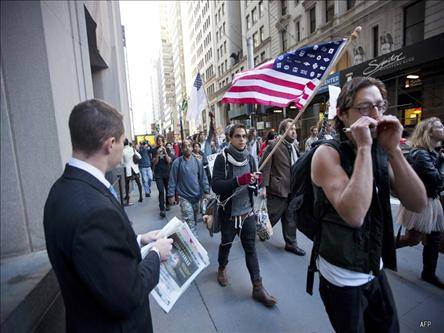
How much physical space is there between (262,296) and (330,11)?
898 inches

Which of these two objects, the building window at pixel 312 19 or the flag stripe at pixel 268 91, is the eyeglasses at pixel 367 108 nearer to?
the flag stripe at pixel 268 91

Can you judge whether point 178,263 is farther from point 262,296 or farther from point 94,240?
point 262,296

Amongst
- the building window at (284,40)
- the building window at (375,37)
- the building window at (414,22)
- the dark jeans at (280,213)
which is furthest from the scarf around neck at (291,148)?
the building window at (284,40)

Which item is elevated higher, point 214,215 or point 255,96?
point 255,96

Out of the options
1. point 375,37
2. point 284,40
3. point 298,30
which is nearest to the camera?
point 375,37

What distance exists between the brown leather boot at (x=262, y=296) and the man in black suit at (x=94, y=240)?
2.03 m

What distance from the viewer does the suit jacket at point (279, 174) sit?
468 centimetres

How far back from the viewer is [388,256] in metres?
1.79

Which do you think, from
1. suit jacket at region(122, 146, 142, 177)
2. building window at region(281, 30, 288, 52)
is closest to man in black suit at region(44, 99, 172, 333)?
suit jacket at region(122, 146, 142, 177)

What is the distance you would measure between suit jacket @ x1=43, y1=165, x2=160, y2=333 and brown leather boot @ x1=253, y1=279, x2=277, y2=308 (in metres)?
2.14

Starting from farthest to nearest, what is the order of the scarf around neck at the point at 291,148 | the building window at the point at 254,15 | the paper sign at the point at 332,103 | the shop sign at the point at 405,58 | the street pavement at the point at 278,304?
the building window at the point at 254,15
the shop sign at the point at 405,58
the paper sign at the point at 332,103
the scarf around neck at the point at 291,148
the street pavement at the point at 278,304

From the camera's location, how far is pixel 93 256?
1.08 m

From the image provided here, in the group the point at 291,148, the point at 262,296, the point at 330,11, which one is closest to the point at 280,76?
the point at 291,148

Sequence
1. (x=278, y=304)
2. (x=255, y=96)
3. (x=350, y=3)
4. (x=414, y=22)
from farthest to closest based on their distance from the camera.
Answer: (x=350, y=3)
(x=414, y=22)
(x=255, y=96)
(x=278, y=304)
